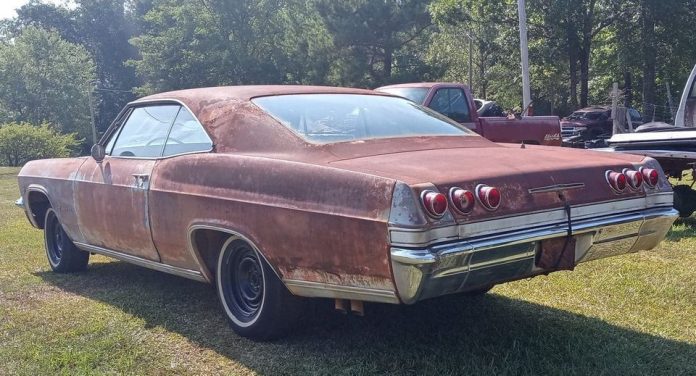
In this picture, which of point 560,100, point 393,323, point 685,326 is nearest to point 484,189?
point 393,323

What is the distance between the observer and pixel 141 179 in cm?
→ 482

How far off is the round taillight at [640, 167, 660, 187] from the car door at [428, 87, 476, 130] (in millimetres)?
6416

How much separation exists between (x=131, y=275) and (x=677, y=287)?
4268 millimetres

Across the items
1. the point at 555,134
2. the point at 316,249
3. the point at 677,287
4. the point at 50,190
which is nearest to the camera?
the point at 316,249

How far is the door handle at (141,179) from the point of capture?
4.76 meters

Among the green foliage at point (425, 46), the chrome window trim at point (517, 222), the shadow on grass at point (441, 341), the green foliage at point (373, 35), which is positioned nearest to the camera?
the chrome window trim at point (517, 222)

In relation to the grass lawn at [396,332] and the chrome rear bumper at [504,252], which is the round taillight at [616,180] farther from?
the grass lawn at [396,332]

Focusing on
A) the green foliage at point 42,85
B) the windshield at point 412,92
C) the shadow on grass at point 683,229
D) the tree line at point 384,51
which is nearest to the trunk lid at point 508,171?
the shadow on grass at point 683,229

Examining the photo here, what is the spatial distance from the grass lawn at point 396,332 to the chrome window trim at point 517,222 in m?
0.72

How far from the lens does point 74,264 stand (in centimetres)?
630

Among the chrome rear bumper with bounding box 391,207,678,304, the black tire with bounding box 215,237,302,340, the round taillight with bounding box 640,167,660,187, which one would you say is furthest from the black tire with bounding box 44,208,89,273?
the round taillight with bounding box 640,167,660,187

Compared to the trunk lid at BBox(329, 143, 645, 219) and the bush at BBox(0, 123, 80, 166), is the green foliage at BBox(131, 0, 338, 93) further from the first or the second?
the trunk lid at BBox(329, 143, 645, 219)

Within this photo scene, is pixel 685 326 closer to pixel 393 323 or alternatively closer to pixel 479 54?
pixel 393 323

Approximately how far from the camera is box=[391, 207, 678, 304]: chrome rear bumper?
120 inches
